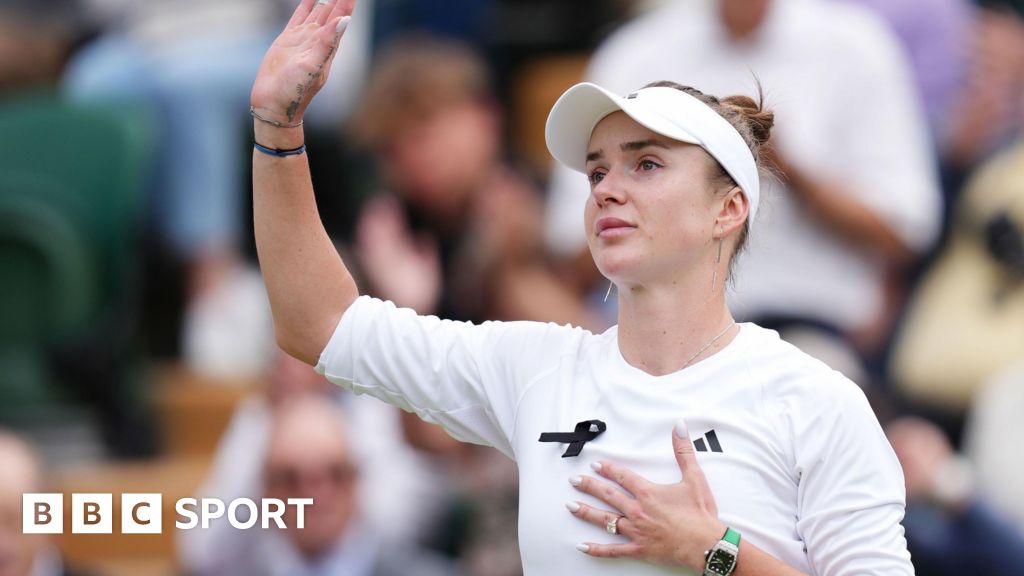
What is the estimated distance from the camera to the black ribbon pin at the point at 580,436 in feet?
9.07

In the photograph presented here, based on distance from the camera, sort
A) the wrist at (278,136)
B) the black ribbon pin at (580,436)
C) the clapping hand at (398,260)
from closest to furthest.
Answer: the black ribbon pin at (580,436), the wrist at (278,136), the clapping hand at (398,260)

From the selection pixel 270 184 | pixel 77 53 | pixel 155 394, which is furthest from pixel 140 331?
pixel 270 184

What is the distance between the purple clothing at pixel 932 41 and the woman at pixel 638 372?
9.79 feet

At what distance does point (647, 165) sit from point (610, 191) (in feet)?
0.26

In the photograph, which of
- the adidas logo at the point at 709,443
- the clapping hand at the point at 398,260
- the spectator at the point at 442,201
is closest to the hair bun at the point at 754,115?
the adidas logo at the point at 709,443

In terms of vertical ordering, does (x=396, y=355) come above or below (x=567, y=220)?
below

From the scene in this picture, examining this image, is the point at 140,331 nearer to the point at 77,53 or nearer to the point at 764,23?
the point at 77,53

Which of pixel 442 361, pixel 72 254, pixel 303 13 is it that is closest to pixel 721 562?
pixel 442 361

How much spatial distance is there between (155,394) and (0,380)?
74 cm

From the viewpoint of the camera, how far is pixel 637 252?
278cm

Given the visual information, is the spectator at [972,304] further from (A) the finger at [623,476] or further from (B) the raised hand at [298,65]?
(B) the raised hand at [298,65]

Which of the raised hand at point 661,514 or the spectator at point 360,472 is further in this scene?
the spectator at point 360,472

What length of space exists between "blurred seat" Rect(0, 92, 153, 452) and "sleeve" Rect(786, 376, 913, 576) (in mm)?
4102

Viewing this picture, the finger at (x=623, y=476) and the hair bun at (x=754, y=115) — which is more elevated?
the hair bun at (x=754, y=115)
